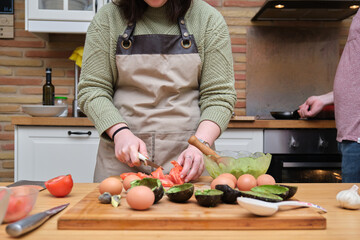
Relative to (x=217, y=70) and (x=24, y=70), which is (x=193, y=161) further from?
(x=24, y=70)

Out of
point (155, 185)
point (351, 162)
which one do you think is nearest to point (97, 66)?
point (155, 185)

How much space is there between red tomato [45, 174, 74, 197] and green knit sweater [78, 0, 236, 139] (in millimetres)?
365

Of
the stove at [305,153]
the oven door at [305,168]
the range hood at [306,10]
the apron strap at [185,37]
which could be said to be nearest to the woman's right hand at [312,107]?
the stove at [305,153]

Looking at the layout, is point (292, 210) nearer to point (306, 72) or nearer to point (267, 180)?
point (267, 180)

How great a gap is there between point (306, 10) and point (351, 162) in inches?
56.4

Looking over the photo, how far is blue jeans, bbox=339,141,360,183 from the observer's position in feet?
4.85

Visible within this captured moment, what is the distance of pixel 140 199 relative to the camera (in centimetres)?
66

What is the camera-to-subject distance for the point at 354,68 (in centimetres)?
149

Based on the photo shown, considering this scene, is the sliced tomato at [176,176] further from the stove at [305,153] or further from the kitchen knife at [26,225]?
the stove at [305,153]

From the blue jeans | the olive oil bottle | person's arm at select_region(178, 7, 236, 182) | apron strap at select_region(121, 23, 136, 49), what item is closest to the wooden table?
person's arm at select_region(178, 7, 236, 182)

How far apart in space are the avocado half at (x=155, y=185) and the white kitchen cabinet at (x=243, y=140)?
4.89 feet

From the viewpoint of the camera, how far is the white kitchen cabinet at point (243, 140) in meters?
2.21

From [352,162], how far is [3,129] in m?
2.28

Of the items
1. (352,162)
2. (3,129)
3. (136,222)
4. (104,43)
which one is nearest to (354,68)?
(352,162)
